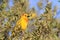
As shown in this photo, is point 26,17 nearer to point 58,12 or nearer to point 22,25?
point 22,25

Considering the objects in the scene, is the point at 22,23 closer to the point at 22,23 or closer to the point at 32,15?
the point at 22,23

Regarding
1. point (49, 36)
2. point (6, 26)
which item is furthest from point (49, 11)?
A: point (6, 26)

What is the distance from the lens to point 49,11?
2.44 meters

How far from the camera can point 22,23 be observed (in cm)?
254

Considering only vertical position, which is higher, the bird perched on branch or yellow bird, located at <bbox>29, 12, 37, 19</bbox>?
yellow bird, located at <bbox>29, 12, 37, 19</bbox>

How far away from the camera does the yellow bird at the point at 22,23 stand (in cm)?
244

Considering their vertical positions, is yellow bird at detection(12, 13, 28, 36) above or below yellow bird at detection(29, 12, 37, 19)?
below

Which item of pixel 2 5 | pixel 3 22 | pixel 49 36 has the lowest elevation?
pixel 49 36

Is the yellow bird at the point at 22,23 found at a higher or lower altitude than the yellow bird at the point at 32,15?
lower

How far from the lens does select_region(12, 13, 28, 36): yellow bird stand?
244 centimetres

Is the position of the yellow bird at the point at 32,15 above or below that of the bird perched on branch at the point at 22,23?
above

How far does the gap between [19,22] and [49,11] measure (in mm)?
413

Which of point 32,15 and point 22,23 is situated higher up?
point 32,15

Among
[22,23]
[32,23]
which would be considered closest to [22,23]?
[22,23]
